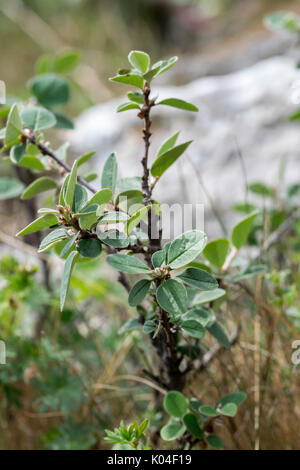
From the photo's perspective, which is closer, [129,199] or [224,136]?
[129,199]

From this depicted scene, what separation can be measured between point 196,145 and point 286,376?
117 centimetres

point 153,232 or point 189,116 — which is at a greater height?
point 189,116

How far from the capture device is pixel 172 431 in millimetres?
690

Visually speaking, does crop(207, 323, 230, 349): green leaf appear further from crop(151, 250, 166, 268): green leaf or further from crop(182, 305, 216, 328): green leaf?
crop(151, 250, 166, 268): green leaf

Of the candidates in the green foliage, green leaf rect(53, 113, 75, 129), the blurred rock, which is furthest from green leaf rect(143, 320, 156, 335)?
the blurred rock

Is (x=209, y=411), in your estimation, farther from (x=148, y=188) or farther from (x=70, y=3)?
(x=70, y=3)

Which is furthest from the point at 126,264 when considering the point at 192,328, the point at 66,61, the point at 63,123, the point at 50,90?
the point at 66,61

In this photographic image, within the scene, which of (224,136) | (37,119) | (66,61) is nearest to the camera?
(37,119)

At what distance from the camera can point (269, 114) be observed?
184cm

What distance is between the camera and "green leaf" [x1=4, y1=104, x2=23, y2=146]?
627 mm

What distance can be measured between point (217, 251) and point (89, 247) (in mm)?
224

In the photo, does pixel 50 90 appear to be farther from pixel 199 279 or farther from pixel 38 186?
pixel 199 279

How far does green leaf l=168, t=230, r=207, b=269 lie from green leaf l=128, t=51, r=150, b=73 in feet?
0.72

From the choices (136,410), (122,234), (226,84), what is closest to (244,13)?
(226,84)
